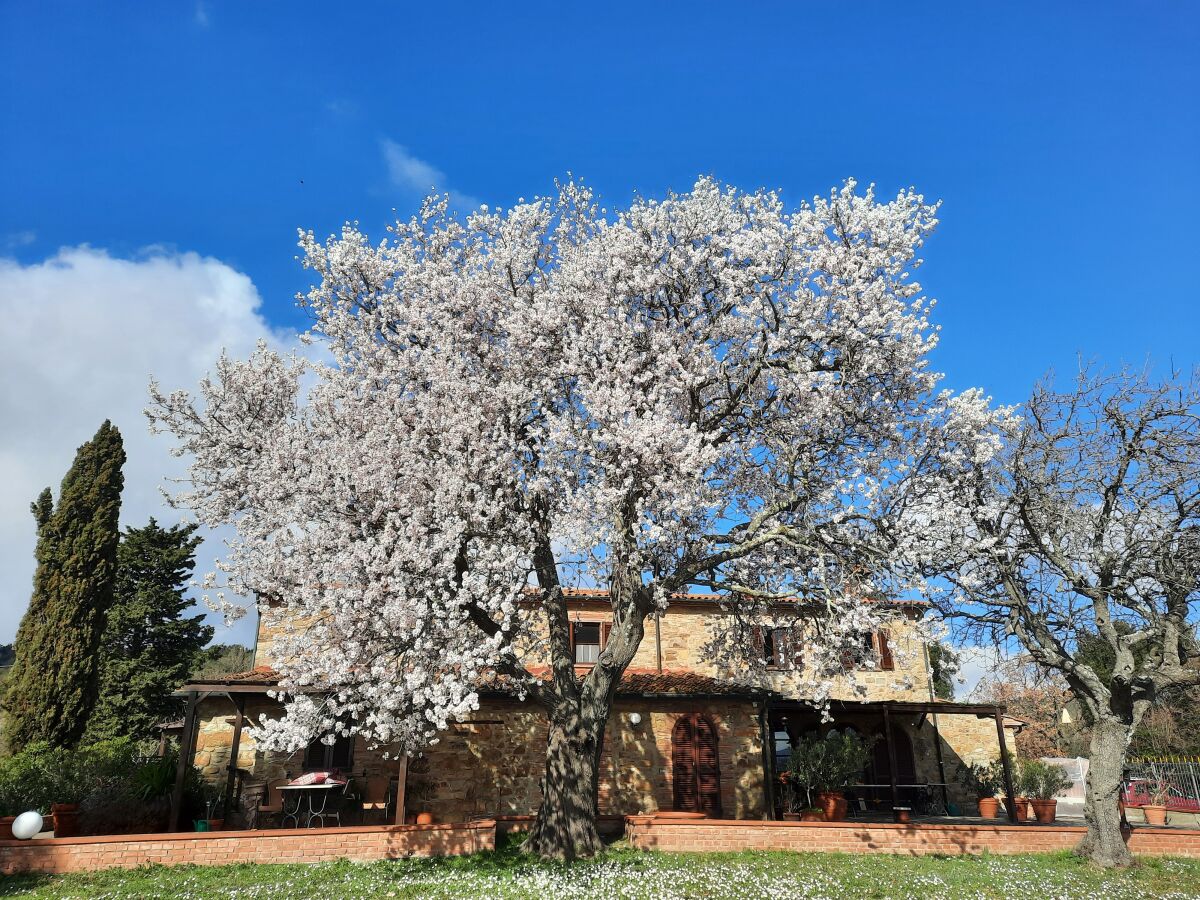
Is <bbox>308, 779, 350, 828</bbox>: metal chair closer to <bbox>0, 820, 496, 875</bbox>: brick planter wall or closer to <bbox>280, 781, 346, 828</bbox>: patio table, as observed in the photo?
<bbox>280, 781, 346, 828</bbox>: patio table

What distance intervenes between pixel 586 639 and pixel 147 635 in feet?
58.3

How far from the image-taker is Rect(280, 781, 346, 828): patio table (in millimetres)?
15555

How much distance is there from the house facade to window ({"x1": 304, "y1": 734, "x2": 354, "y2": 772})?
0.09ft

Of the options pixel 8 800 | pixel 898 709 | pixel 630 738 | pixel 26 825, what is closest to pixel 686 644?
pixel 630 738

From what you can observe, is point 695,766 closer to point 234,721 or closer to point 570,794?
point 570,794

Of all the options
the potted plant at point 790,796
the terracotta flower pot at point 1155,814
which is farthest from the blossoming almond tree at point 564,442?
the terracotta flower pot at point 1155,814

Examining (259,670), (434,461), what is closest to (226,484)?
(434,461)

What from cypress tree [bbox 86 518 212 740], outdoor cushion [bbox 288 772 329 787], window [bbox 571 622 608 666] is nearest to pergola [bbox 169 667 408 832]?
outdoor cushion [bbox 288 772 329 787]

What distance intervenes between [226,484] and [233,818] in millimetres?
7433

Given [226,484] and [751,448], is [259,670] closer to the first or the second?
[226,484]

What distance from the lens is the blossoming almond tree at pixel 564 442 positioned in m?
12.1

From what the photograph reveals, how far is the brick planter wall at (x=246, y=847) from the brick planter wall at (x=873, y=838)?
3.25m

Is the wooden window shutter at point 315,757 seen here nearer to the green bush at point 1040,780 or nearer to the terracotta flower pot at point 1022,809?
the terracotta flower pot at point 1022,809

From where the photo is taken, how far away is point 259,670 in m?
18.2
